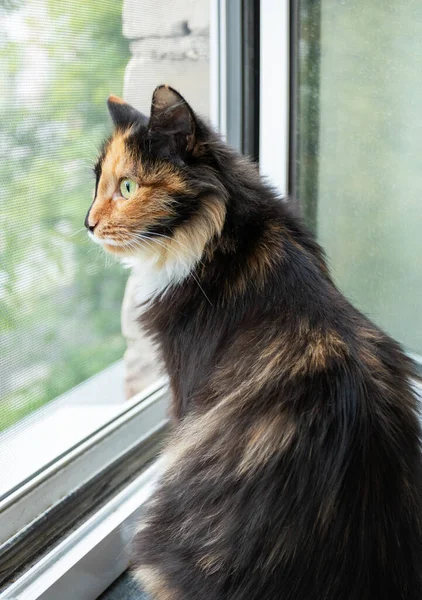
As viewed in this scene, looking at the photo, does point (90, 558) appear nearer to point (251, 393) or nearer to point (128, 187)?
point (251, 393)

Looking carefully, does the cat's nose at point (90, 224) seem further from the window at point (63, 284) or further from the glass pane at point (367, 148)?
the glass pane at point (367, 148)

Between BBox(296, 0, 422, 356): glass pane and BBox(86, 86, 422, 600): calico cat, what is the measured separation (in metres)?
0.57

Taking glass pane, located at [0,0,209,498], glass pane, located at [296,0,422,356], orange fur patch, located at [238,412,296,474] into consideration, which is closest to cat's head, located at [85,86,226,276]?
glass pane, located at [0,0,209,498]

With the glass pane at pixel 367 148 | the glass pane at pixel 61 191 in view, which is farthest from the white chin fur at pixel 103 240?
the glass pane at pixel 367 148

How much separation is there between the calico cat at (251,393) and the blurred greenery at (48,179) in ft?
0.54

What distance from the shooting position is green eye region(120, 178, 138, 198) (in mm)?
1021

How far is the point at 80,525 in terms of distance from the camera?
1.20 metres

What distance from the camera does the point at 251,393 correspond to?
851 millimetres

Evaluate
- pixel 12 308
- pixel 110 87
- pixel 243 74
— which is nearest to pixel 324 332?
pixel 12 308

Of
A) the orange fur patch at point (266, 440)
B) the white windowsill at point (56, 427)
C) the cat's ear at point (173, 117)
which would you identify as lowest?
the white windowsill at point (56, 427)

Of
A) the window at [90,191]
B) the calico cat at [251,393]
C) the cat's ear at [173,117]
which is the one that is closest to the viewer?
the calico cat at [251,393]

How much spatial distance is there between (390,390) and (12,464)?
76cm

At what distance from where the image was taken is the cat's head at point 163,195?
0.97 m

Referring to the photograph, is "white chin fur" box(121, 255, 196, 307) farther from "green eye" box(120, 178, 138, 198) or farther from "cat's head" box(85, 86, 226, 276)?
"green eye" box(120, 178, 138, 198)
